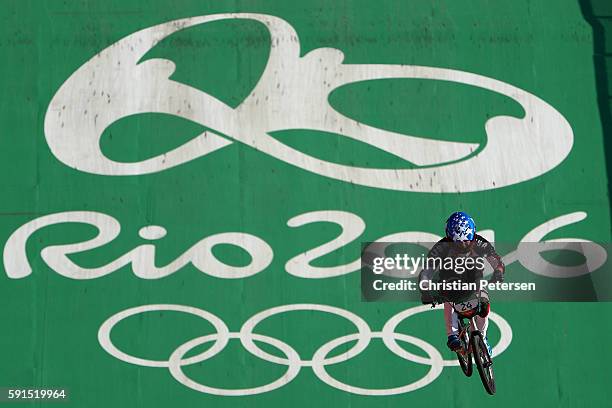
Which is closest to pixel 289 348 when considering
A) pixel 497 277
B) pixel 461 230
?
pixel 497 277

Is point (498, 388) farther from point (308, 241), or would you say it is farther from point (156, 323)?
point (156, 323)

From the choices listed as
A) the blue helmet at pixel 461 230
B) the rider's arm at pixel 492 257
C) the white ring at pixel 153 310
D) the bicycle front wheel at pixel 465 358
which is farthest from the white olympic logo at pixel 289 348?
the blue helmet at pixel 461 230

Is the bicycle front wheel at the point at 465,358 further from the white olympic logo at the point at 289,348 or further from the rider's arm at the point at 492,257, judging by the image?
the rider's arm at the point at 492,257

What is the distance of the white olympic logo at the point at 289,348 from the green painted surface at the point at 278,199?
61 millimetres

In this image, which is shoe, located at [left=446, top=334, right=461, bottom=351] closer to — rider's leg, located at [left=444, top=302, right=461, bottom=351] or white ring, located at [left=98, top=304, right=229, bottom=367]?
rider's leg, located at [left=444, top=302, right=461, bottom=351]

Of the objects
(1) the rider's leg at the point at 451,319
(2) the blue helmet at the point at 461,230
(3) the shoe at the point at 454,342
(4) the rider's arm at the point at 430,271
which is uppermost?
(2) the blue helmet at the point at 461,230

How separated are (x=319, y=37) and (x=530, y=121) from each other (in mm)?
2242

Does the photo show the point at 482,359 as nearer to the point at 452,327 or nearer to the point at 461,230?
the point at 452,327

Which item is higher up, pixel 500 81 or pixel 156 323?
pixel 500 81

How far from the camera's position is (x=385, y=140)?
30.9ft

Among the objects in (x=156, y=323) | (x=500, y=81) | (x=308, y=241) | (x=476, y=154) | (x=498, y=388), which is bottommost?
(x=498, y=388)

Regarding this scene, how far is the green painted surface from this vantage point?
909cm

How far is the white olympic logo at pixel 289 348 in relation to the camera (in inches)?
358

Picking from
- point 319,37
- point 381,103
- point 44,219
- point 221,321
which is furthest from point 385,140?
point 44,219
